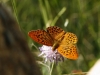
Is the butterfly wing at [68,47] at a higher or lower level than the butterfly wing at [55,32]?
lower

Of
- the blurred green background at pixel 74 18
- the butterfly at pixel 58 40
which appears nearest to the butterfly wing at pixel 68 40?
the butterfly at pixel 58 40

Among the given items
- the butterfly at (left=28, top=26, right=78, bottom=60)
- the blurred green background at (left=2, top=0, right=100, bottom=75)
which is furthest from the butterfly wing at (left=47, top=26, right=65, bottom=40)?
the blurred green background at (left=2, top=0, right=100, bottom=75)

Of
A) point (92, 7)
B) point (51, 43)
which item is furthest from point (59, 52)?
point (92, 7)

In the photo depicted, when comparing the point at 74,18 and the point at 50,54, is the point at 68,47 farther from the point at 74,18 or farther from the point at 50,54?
the point at 74,18

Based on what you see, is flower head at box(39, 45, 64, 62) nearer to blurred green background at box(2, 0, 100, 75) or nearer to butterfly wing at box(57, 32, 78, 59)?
butterfly wing at box(57, 32, 78, 59)

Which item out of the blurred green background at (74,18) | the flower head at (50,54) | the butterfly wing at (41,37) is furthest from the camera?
the blurred green background at (74,18)

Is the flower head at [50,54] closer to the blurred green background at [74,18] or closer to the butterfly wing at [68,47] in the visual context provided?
the butterfly wing at [68,47]
